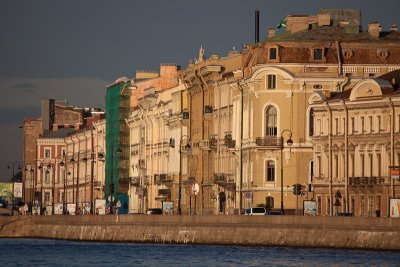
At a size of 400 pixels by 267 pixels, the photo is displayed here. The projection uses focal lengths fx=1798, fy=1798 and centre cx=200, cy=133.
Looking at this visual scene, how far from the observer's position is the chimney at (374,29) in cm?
13525

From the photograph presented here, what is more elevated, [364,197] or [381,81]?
[381,81]

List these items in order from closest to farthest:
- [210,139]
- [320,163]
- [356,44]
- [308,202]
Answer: [308,202]
[320,163]
[356,44]
[210,139]

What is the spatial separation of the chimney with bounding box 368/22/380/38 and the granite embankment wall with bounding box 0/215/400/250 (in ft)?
82.9

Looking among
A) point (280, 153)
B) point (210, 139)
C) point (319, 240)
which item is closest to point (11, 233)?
point (210, 139)

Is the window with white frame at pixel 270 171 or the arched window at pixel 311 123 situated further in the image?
the window with white frame at pixel 270 171

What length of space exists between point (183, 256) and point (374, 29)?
39504 mm

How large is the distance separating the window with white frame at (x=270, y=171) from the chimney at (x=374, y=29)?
506 inches

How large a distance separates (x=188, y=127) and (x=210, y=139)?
27.9ft

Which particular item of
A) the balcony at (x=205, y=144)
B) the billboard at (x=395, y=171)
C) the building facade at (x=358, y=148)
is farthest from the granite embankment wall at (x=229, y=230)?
the balcony at (x=205, y=144)

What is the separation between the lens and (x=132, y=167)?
182 meters

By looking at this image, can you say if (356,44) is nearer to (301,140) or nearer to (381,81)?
(301,140)

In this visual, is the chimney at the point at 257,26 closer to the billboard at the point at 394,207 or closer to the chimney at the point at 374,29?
the chimney at the point at 374,29

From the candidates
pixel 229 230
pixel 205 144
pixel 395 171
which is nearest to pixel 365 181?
pixel 395 171

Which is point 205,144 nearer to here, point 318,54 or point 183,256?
point 318,54
